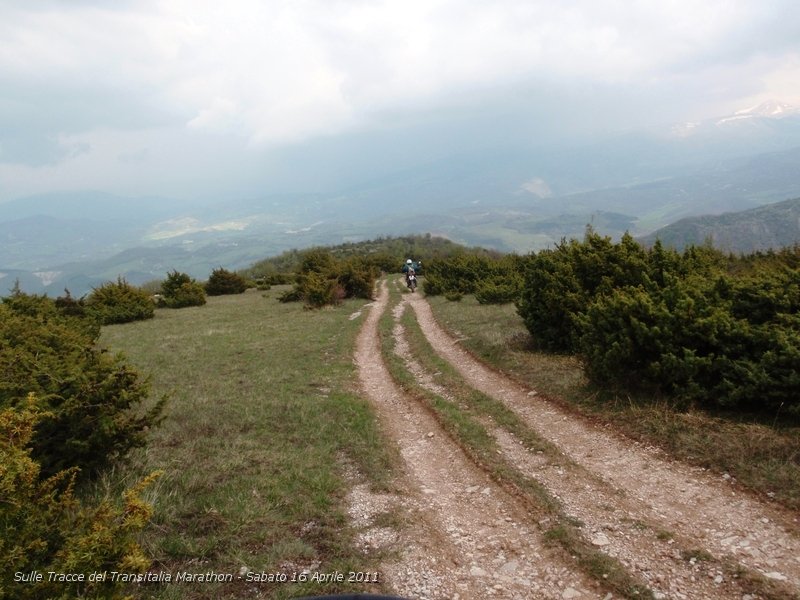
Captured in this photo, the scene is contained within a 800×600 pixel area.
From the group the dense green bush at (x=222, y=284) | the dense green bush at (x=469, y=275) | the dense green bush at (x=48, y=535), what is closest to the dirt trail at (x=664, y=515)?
the dense green bush at (x=48, y=535)

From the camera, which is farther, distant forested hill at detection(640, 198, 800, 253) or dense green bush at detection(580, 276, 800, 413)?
distant forested hill at detection(640, 198, 800, 253)

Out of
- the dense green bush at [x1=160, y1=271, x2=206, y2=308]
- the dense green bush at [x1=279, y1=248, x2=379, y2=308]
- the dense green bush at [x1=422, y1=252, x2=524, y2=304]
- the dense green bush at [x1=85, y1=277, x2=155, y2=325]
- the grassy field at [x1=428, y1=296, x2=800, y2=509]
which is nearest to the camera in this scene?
the grassy field at [x1=428, y1=296, x2=800, y2=509]

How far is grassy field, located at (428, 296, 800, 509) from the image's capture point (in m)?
5.25

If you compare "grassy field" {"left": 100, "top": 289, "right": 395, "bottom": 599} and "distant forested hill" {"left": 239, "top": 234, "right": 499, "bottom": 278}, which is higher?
"distant forested hill" {"left": 239, "top": 234, "right": 499, "bottom": 278}

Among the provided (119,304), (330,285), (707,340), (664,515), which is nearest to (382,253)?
(330,285)

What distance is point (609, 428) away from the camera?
7246 mm

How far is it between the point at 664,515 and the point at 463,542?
7.39ft

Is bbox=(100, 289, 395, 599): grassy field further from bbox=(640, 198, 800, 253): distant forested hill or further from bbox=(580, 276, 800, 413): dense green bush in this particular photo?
bbox=(640, 198, 800, 253): distant forested hill

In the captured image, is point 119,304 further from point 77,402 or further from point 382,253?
point 382,253

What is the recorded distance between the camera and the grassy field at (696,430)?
5.25m

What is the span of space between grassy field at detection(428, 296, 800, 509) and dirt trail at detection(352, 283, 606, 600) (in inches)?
105

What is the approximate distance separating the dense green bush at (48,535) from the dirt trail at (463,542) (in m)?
2.36

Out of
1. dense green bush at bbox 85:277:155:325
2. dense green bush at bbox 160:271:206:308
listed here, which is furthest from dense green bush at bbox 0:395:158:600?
dense green bush at bbox 160:271:206:308

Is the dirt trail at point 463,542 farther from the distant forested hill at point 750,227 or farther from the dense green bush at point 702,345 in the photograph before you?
the distant forested hill at point 750,227
